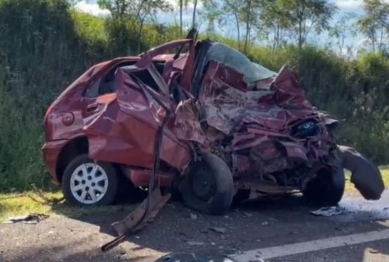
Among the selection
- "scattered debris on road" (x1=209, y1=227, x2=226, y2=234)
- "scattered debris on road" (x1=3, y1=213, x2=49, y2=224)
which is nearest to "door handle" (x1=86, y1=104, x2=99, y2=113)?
"scattered debris on road" (x1=3, y1=213, x2=49, y2=224)

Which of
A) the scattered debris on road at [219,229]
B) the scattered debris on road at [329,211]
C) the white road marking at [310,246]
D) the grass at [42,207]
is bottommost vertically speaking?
the white road marking at [310,246]

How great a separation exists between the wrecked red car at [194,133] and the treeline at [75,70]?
4516mm

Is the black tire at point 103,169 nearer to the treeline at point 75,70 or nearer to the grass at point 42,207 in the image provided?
the grass at point 42,207

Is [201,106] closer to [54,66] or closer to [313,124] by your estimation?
[313,124]

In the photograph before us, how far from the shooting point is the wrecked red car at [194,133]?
8797mm

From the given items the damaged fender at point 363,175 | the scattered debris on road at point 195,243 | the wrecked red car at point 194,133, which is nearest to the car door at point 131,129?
the wrecked red car at point 194,133

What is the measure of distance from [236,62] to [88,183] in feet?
7.54

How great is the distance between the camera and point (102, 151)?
8844mm

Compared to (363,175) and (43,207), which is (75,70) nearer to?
(43,207)

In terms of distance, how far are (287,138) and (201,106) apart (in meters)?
1.00

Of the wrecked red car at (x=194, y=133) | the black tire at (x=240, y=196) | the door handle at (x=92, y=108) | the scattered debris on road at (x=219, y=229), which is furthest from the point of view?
the black tire at (x=240, y=196)

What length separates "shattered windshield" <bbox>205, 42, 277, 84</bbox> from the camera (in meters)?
9.90

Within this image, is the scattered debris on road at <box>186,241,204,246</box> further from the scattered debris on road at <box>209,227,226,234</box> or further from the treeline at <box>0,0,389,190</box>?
the treeline at <box>0,0,389,190</box>

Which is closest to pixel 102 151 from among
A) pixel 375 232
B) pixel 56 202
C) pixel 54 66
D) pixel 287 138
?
pixel 56 202
